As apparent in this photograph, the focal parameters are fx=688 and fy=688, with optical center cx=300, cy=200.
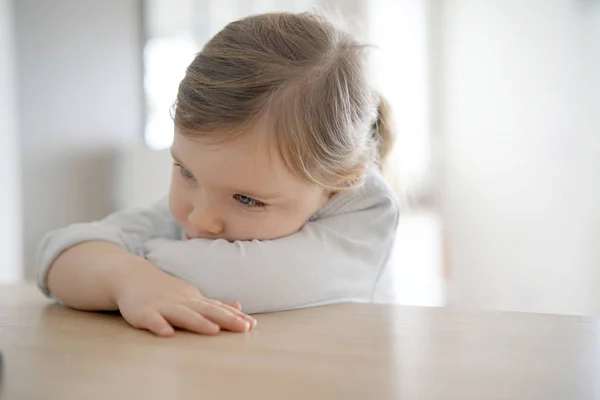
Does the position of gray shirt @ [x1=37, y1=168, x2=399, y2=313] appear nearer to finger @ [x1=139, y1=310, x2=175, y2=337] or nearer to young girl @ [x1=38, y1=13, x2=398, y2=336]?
young girl @ [x1=38, y1=13, x2=398, y2=336]

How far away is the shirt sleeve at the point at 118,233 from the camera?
2.62ft

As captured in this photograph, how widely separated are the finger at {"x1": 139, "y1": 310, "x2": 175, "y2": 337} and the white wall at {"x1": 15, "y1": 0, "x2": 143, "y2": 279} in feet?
6.46

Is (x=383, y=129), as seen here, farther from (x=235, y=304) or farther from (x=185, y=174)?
(x=235, y=304)

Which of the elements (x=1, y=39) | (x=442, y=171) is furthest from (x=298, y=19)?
(x=442, y=171)

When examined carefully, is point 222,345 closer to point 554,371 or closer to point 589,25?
point 554,371

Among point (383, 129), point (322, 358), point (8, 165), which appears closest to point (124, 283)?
point (322, 358)

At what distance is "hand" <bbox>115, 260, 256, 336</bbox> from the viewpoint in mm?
591

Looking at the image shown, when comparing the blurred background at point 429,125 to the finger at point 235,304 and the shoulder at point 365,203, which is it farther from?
the finger at point 235,304

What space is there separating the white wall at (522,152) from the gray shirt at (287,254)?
6.10ft

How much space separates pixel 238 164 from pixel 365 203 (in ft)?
0.68

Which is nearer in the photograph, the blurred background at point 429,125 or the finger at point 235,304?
the finger at point 235,304

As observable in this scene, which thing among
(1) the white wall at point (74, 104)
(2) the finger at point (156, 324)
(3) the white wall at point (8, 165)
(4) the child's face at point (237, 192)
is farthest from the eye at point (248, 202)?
(1) the white wall at point (74, 104)

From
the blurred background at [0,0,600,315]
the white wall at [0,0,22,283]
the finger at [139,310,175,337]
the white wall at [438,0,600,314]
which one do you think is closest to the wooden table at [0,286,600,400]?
the finger at [139,310,175,337]

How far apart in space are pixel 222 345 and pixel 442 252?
251 centimetres
